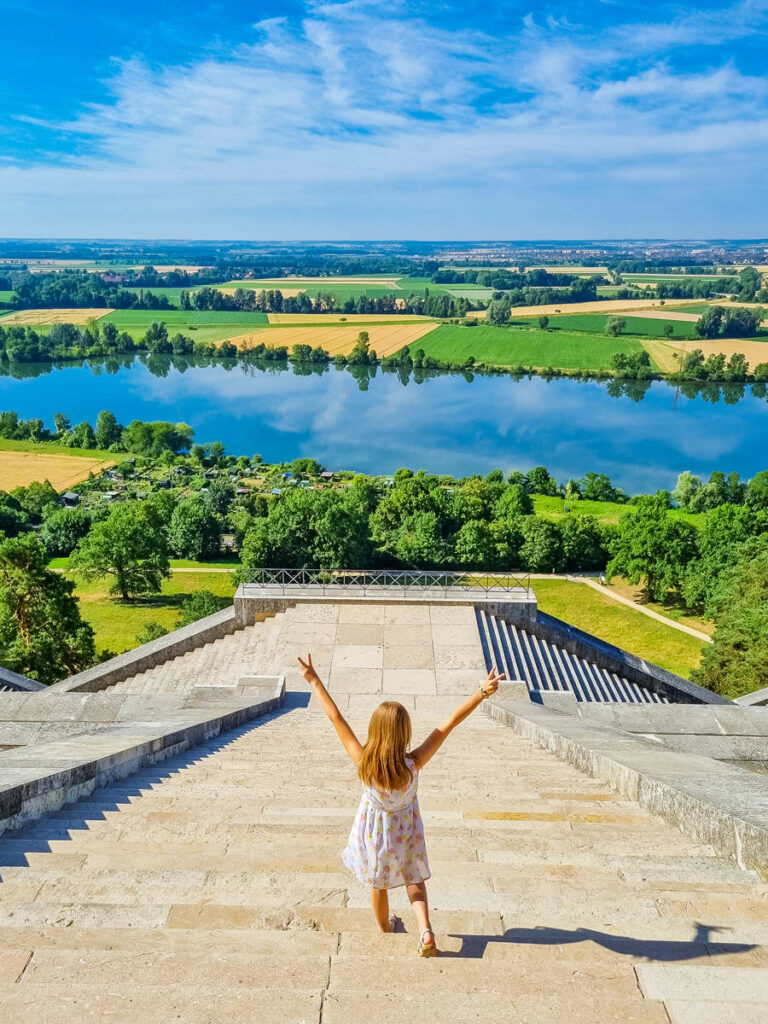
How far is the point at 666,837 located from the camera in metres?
5.54

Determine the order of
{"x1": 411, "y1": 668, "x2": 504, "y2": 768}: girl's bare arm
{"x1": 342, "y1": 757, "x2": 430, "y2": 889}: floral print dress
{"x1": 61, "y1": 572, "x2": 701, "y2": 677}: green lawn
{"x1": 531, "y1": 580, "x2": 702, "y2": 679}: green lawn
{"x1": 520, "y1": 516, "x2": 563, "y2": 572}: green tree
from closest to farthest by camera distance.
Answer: {"x1": 342, "y1": 757, "x2": 430, "y2": 889}: floral print dress → {"x1": 411, "y1": 668, "x2": 504, "y2": 768}: girl's bare arm → {"x1": 531, "y1": 580, "x2": 702, "y2": 679}: green lawn → {"x1": 61, "y1": 572, "x2": 701, "y2": 677}: green lawn → {"x1": 520, "y1": 516, "x2": 563, "y2": 572}: green tree

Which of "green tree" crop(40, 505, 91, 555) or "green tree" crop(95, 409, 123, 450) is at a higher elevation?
"green tree" crop(40, 505, 91, 555)

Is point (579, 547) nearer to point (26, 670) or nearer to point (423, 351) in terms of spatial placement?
point (26, 670)

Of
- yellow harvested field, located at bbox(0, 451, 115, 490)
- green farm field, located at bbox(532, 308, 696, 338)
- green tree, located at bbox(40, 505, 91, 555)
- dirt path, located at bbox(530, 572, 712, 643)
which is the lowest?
yellow harvested field, located at bbox(0, 451, 115, 490)

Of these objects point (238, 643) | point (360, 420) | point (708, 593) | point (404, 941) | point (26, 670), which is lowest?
point (360, 420)

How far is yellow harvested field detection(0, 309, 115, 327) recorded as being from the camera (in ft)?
525

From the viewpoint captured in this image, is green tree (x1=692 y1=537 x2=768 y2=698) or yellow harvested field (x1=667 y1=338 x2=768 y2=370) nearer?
green tree (x1=692 y1=537 x2=768 y2=698)

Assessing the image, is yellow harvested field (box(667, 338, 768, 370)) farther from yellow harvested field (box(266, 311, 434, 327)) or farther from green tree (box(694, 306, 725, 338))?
yellow harvested field (box(266, 311, 434, 327))

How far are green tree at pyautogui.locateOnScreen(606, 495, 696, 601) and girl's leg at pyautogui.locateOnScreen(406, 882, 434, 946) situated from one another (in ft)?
104

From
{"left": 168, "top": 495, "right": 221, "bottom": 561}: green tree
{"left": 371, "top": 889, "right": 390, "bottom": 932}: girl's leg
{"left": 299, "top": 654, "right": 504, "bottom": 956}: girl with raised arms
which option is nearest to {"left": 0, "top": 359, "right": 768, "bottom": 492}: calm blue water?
{"left": 168, "top": 495, "right": 221, "bottom": 561}: green tree

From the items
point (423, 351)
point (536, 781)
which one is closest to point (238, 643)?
point (536, 781)

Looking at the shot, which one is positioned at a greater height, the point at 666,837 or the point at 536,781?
the point at 666,837

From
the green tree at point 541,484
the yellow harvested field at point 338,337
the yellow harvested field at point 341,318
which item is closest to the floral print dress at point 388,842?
the green tree at point 541,484

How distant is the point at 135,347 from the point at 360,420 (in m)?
68.2
